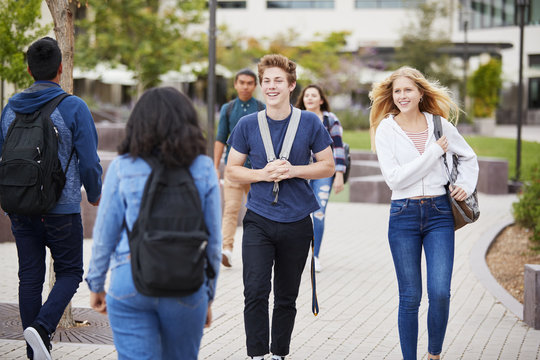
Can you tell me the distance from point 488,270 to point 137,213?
21.8 ft

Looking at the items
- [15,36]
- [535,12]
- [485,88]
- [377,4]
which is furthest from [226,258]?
[377,4]

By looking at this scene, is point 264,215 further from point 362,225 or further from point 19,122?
point 362,225

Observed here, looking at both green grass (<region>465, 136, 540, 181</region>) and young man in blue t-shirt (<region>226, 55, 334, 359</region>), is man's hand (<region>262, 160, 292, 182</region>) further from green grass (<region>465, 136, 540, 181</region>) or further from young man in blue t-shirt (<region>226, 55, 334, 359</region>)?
green grass (<region>465, 136, 540, 181</region>)

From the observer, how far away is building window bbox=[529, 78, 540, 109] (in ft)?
189

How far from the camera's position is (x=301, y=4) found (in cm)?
6253

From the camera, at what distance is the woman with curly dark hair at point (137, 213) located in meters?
3.22

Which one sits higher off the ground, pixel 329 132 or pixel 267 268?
pixel 329 132

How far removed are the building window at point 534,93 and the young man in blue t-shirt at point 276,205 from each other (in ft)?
183

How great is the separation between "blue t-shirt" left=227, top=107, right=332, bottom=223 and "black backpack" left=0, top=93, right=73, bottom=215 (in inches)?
43.9

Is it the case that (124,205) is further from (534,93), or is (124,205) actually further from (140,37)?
(534,93)

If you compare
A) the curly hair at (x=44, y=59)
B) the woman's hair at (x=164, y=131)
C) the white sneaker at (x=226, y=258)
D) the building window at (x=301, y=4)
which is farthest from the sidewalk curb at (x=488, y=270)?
the building window at (x=301, y=4)

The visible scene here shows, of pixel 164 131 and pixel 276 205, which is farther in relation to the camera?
pixel 276 205

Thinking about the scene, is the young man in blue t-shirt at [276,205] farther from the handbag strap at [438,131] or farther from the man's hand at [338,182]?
the man's hand at [338,182]

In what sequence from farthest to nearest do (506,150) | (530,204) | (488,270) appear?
1. (506,150)
2. (530,204)
3. (488,270)
